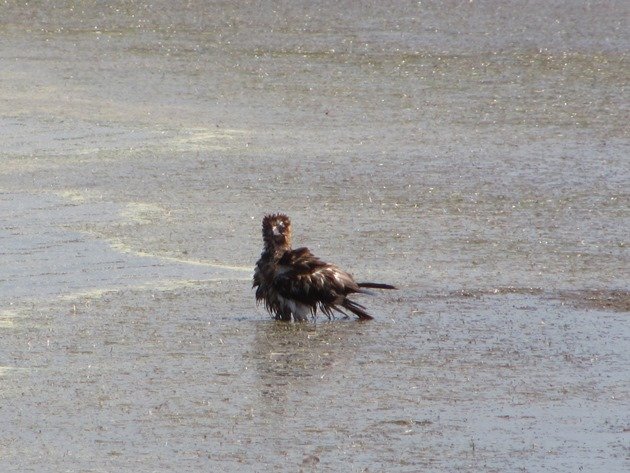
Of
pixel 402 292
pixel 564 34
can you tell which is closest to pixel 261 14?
pixel 564 34

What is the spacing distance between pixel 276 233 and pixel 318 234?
4.82 feet

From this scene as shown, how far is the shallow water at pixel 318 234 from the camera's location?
570cm

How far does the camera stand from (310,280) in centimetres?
752

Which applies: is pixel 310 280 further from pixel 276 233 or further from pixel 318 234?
pixel 318 234

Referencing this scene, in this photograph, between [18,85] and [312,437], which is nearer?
[312,437]

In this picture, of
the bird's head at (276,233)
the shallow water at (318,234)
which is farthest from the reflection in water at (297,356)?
the bird's head at (276,233)

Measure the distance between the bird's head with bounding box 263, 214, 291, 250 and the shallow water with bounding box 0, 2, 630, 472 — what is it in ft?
1.09

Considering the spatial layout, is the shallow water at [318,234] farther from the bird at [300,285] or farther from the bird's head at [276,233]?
the bird's head at [276,233]

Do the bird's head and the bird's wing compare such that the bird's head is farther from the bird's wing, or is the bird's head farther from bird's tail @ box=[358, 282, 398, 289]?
bird's tail @ box=[358, 282, 398, 289]

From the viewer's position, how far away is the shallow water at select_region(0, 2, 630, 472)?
5.70 metres

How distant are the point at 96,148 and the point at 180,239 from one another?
9.42 ft

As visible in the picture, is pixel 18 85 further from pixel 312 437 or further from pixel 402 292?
pixel 312 437

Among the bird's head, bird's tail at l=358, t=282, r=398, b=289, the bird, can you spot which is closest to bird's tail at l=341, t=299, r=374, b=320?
the bird

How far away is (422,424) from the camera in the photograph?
573 cm
